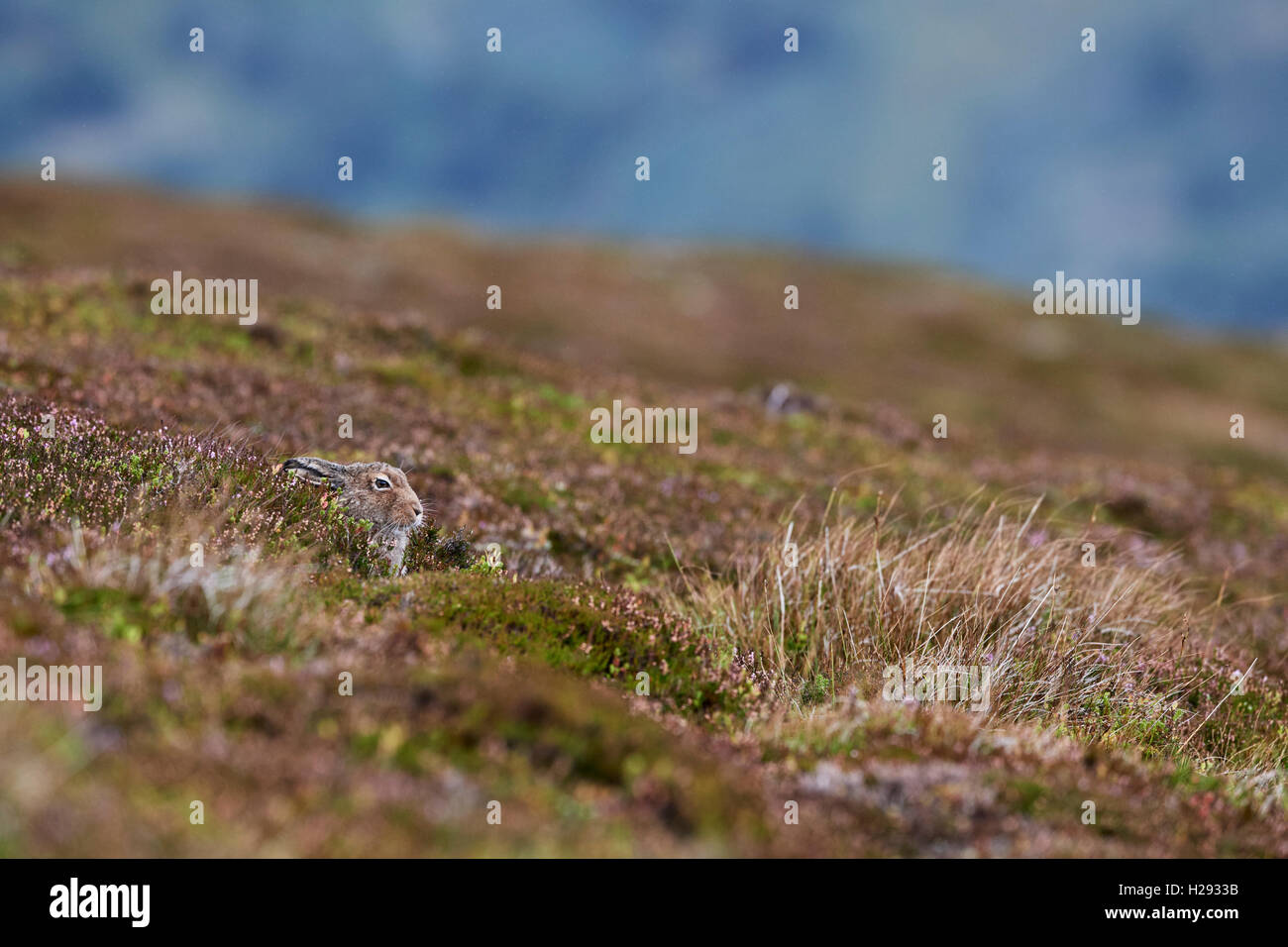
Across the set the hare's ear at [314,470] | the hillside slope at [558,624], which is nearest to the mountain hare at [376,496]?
the hare's ear at [314,470]

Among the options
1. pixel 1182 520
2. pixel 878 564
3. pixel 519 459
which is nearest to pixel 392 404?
pixel 519 459

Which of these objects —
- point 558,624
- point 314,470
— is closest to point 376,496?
point 314,470

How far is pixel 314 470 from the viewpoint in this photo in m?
9.52

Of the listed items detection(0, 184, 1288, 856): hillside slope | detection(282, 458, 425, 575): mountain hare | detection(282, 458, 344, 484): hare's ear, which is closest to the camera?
detection(0, 184, 1288, 856): hillside slope

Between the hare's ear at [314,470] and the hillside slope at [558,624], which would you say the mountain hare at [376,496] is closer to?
the hare's ear at [314,470]

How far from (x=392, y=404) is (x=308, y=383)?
147 centimetres

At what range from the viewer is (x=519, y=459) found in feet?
47.3

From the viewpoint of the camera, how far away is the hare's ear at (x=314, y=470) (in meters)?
9.48

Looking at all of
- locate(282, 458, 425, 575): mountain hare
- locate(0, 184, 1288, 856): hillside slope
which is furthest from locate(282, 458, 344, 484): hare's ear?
locate(0, 184, 1288, 856): hillside slope

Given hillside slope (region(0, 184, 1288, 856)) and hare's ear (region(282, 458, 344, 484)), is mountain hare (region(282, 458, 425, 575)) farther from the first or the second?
hillside slope (region(0, 184, 1288, 856))

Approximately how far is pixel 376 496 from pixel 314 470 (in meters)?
0.65

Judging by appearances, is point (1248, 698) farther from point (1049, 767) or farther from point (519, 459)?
point (519, 459)

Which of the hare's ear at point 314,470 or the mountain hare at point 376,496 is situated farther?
the hare's ear at point 314,470

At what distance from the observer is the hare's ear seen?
9477 mm
